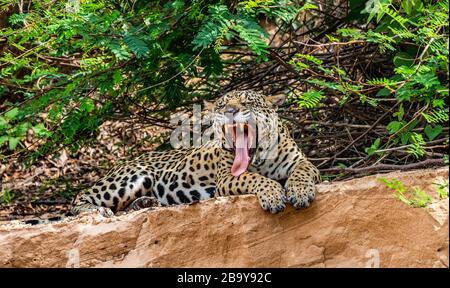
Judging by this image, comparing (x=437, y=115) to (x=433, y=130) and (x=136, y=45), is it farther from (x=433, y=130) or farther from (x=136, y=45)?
(x=136, y=45)

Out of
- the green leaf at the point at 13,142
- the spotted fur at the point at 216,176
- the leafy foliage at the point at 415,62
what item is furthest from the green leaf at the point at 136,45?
the green leaf at the point at 13,142

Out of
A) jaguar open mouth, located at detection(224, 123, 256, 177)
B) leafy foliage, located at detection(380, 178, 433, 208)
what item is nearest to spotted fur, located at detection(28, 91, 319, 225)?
jaguar open mouth, located at detection(224, 123, 256, 177)

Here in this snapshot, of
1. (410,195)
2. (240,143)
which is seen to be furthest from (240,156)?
(410,195)

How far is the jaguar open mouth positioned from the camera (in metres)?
8.30

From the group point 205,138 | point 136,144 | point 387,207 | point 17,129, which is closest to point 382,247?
point 387,207

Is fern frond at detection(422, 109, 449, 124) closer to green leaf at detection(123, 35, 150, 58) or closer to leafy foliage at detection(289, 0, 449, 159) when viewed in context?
leafy foliage at detection(289, 0, 449, 159)

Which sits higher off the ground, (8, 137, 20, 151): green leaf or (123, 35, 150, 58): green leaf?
(123, 35, 150, 58): green leaf

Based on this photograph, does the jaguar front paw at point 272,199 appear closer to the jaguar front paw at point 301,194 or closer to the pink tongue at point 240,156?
the jaguar front paw at point 301,194

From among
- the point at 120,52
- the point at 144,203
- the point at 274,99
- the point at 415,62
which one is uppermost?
the point at 120,52

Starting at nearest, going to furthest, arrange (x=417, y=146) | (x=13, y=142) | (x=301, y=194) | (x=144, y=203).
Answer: (x=417, y=146)
(x=301, y=194)
(x=144, y=203)
(x=13, y=142)

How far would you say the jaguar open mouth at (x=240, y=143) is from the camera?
830 cm

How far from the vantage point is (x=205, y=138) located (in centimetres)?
1076

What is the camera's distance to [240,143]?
27.3 ft

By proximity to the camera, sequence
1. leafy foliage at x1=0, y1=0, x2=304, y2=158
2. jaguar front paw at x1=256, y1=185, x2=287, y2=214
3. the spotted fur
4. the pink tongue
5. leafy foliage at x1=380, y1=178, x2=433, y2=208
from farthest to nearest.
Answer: the pink tongue → leafy foliage at x1=0, y1=0, x2=304, y2=158 → the spotted fur → jaguar front paw at x1=256, y1=185, x2=287, y2=214 → leafy foliage at x1=380, y1=178, x2=433, y2=208
